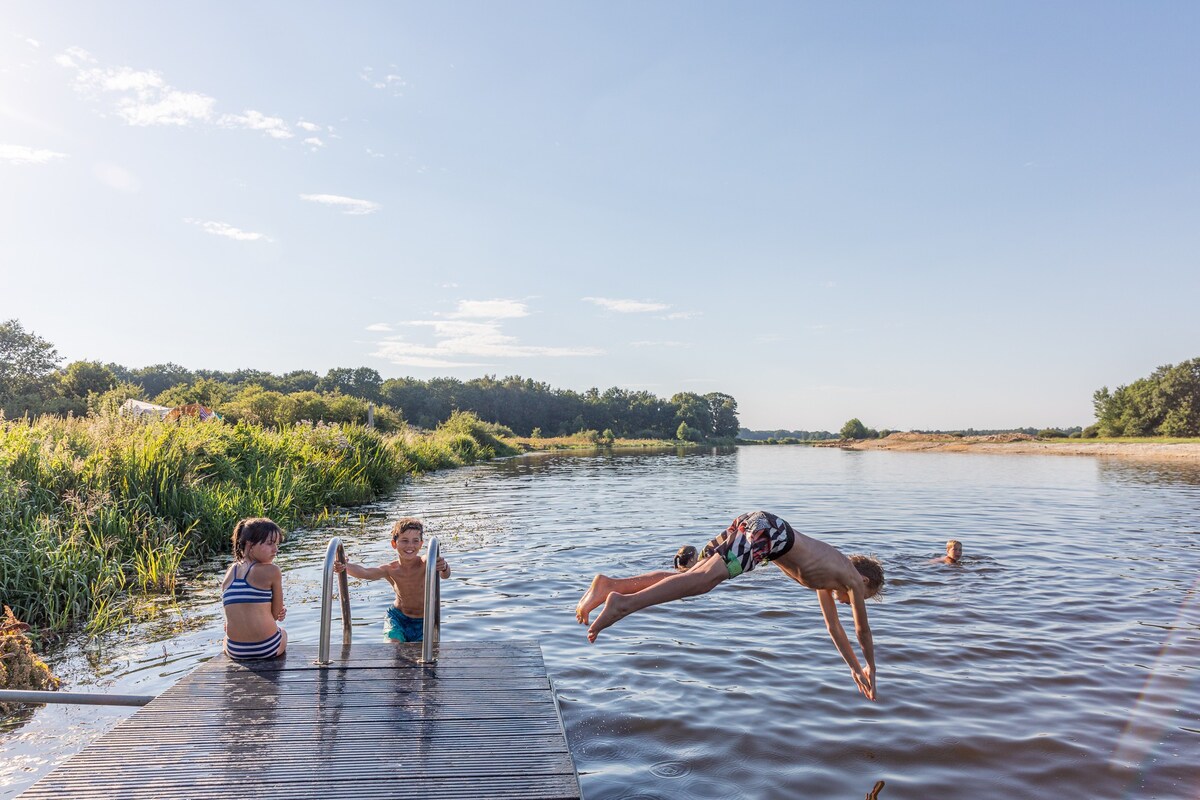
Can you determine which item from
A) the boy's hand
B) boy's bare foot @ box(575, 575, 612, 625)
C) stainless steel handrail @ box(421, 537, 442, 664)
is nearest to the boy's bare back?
the boy's hand

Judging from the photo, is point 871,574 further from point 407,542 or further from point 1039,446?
point 1039,446

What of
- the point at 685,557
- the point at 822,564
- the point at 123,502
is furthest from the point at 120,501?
the point at 822,564

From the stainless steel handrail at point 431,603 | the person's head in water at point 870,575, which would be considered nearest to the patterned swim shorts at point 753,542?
the person's head in water at point 870,575

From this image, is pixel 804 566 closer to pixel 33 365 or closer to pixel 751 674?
pixel 751 674

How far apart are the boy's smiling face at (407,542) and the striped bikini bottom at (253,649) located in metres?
1.33

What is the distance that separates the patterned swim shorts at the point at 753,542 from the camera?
5.68 metres

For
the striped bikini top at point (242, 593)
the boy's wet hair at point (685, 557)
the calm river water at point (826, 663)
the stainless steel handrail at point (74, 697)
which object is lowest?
the calm river water at point (826, 663)

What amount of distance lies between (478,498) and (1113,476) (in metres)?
31.1

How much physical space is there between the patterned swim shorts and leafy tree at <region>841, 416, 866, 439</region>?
117 m

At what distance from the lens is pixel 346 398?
45.3 meters

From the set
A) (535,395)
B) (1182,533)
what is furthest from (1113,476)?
(535,395)

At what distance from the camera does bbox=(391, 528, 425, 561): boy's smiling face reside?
6.64 metres

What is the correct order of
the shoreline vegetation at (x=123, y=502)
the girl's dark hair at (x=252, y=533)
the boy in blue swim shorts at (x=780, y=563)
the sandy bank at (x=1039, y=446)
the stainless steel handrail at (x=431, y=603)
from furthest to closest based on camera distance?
the sandy bank at (x=1039, y=446), the shoreline vegetation at (x=123, y=502), the girl's dark hair at (x=252, y=533), the boy in blue swim shorts at (x=780, y=563), the stainless steel handrail at (x=431, y=603)

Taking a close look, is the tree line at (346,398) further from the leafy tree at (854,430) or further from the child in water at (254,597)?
the leafy tree at (854,430)
